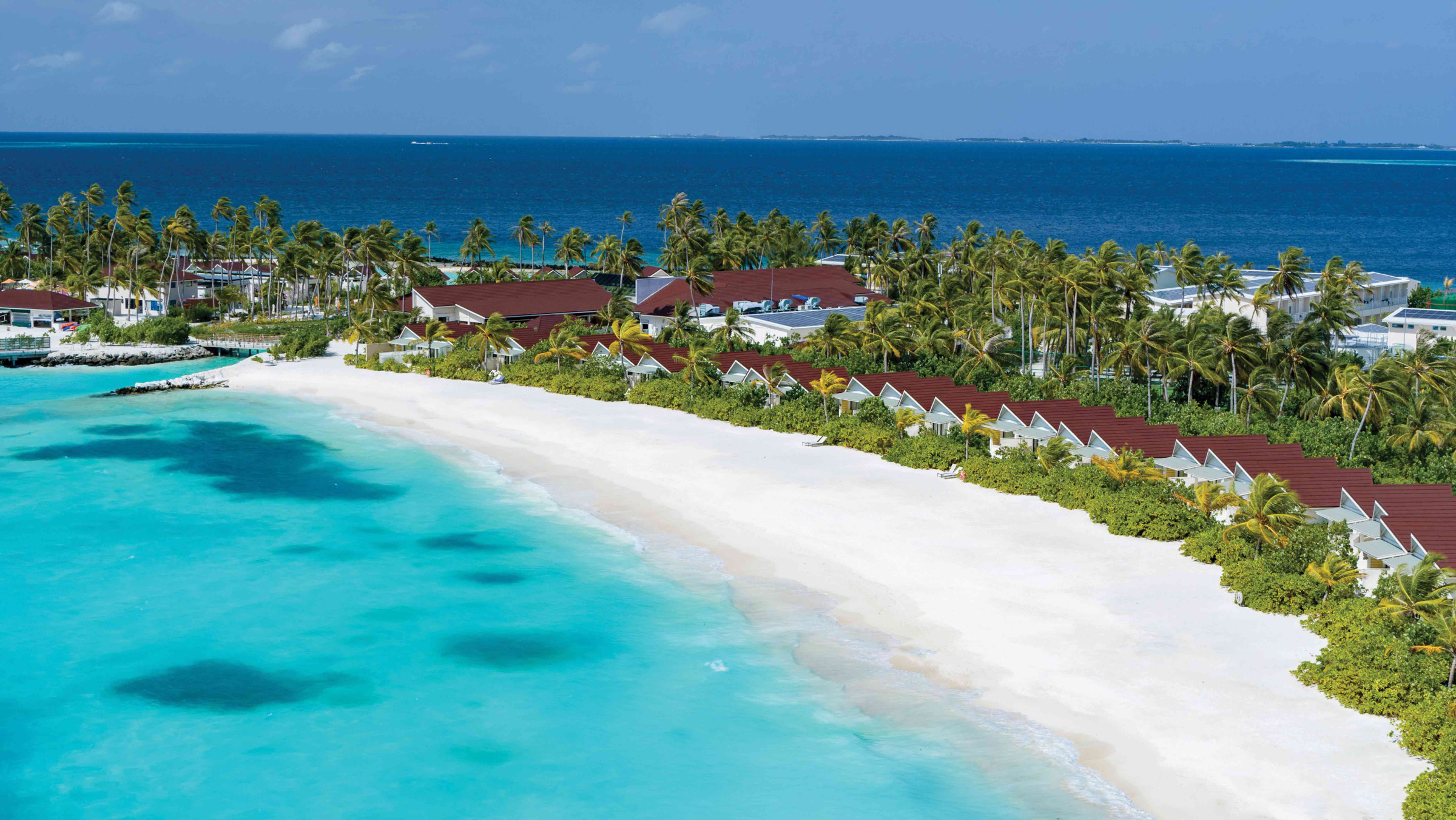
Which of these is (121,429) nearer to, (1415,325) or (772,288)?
(772,288)

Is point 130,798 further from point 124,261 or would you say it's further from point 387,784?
point 124,261

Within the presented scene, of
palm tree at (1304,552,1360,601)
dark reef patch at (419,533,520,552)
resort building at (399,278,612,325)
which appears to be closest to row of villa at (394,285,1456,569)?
palm tree at (1304,552,1360,601)

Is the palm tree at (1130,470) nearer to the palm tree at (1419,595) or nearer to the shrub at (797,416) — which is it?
the palm tree at (1419,595)

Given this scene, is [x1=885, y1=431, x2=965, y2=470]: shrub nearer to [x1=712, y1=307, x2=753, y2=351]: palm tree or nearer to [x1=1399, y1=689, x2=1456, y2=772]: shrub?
[x1=712, y1=307, x2=753, y2=351]: palm tree

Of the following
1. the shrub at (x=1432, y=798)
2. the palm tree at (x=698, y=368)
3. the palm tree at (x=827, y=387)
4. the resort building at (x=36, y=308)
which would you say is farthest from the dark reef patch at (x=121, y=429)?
the shrub at (x=1432, y=798)

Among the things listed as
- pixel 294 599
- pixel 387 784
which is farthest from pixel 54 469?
pixel 387 784

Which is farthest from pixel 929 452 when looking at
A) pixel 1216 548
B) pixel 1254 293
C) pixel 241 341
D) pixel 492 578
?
pixel 241 341
